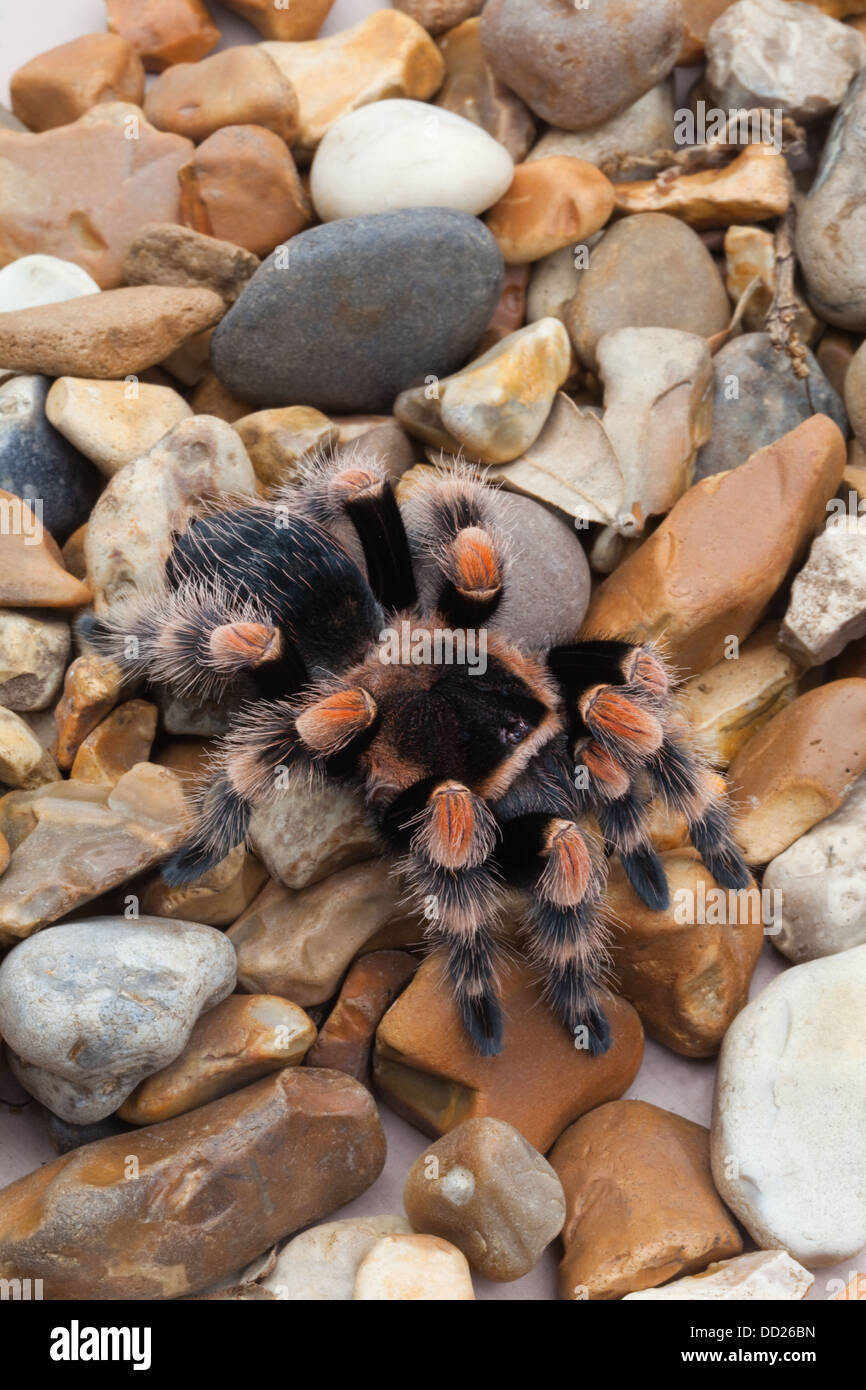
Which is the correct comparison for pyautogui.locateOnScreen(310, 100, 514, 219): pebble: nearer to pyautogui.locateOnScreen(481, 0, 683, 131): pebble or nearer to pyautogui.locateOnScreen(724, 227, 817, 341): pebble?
pyautogui.locateOnScreen(481, 0, 683, 131): pebble

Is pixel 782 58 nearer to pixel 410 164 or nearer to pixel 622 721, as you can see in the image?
pixel 410 164

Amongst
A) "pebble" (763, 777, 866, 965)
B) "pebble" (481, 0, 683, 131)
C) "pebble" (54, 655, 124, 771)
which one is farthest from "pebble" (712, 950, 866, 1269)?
"pebble" (481, 0, 683, 131)

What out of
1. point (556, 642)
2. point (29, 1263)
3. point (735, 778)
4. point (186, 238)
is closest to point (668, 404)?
point (556, 642)

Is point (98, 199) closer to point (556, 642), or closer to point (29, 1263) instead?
point (556, 642)

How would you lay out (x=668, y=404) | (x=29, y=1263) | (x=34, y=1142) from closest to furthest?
(x=29, y=1263) < (x=34, y=1142) < (x=668, y=404)

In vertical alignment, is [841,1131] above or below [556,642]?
below

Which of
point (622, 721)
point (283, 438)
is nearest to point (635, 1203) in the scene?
point (622, 721)
